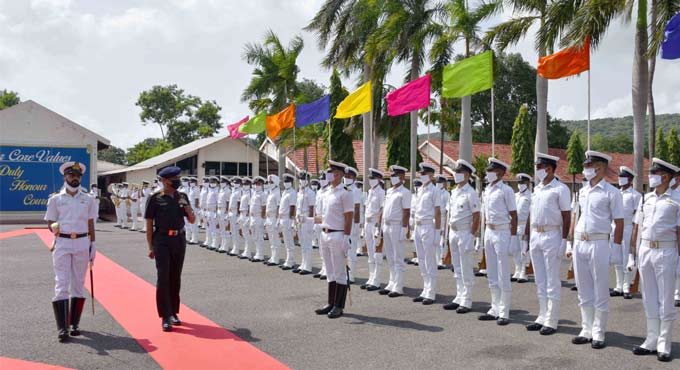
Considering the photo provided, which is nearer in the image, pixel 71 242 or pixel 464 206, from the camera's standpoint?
pixel 71 242

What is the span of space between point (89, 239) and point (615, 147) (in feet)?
275

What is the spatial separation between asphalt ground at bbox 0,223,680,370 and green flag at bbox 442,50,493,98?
3.90 meters

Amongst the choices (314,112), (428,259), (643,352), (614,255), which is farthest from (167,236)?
(314,112)

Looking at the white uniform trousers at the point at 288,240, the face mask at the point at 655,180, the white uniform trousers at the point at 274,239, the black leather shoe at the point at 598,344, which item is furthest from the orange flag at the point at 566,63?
the white uniform trousers at the point at 274,239

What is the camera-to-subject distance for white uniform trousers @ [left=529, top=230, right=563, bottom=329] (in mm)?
6594

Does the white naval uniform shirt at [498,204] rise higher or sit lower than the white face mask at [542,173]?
lower

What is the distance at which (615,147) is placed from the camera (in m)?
79.0

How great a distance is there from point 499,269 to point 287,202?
608 cm

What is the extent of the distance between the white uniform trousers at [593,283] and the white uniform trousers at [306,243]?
6.12 meters

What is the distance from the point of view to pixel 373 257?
33.1ft

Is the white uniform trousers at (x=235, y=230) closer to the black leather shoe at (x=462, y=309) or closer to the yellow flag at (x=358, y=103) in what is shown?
the yellow flag at (x=358, y=103)

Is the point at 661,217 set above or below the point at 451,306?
above

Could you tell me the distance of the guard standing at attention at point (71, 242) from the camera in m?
6.47

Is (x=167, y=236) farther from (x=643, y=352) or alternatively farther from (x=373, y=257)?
(x=643, y=352)
